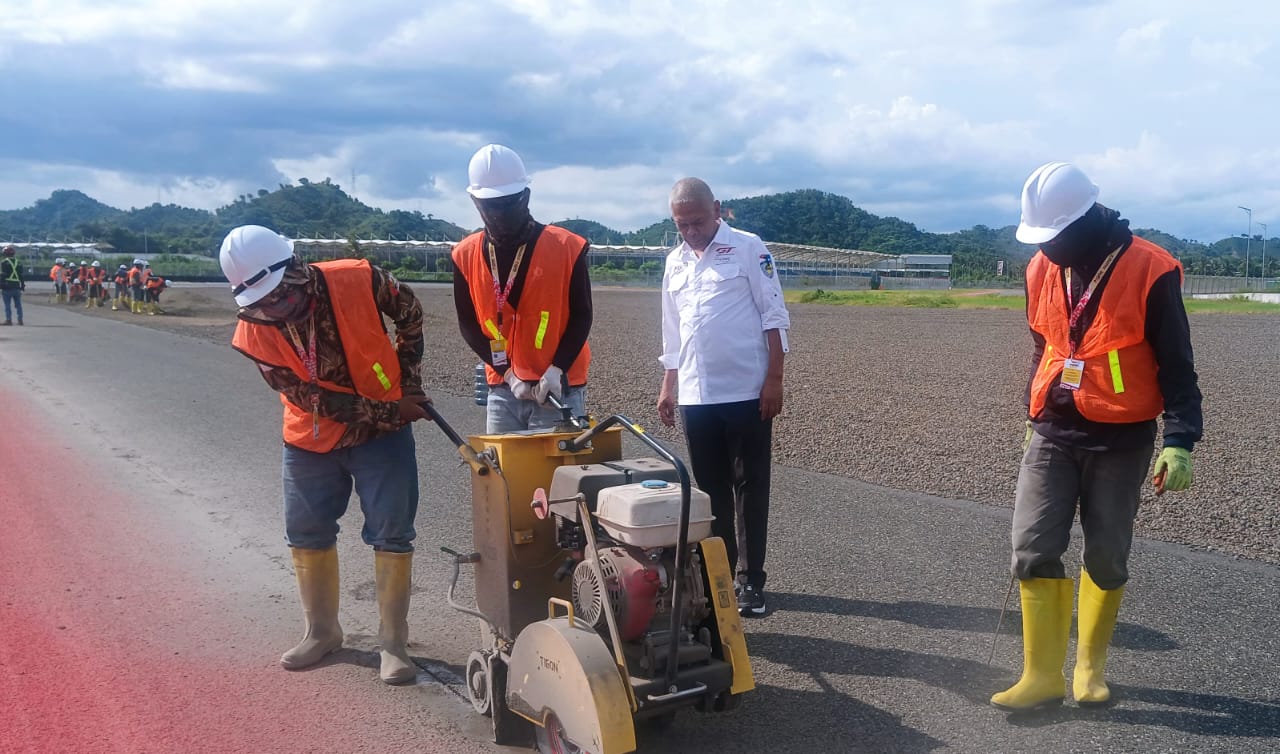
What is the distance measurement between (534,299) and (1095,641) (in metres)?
2.64

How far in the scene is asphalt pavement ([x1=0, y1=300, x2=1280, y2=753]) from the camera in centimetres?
350

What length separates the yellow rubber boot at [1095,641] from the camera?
3660 millimetres

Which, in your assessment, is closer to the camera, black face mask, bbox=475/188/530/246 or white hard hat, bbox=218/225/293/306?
white hard hat, bbox=218/225/293/306

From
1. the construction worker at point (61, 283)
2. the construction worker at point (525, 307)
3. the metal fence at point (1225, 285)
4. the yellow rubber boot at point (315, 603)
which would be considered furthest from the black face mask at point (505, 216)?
the metal fence at point (1225, 285)

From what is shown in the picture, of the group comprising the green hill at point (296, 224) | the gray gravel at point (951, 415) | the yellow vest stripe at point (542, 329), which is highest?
the green hill at point (296, 224)

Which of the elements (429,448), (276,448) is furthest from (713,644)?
(276,448)

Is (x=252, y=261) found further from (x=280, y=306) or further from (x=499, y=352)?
(x=499, y=352)

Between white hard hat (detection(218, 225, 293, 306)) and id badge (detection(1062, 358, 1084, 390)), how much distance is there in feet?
9.91

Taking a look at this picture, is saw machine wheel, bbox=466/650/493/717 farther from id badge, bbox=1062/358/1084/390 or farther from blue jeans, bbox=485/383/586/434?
id badge, bbox=1062/358/1084/390

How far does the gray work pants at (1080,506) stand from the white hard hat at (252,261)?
3.06 metres

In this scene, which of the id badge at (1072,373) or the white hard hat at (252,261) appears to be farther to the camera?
the white hard hat at (252,261)

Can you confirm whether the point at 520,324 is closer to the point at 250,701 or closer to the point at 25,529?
the point at 250,701

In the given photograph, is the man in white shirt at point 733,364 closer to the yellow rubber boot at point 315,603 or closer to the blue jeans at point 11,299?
the yellow rubber boot at point 315,603

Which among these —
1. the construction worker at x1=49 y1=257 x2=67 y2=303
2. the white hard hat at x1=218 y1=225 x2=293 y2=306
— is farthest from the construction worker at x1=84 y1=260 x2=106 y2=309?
the white hard hat at x1=218 y1=225 x2=293 y2=306
